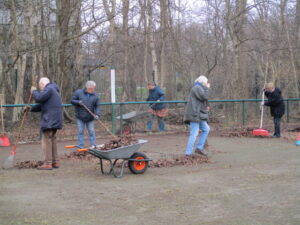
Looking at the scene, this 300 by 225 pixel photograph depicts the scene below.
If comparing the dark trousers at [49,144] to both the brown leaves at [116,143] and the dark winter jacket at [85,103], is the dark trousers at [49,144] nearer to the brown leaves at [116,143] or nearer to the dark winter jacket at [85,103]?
the brown leaves at [116,143]

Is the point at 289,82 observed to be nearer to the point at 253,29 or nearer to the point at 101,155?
the point at 253,29

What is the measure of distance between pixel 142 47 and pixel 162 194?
17867 millimetres

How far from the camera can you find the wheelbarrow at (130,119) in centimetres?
1313

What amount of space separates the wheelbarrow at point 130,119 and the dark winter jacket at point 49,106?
483 cm

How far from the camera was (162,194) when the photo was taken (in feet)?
21.1

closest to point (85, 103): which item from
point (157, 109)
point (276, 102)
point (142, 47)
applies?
point (157, 109)

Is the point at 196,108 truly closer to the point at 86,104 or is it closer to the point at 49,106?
the point at 86,104

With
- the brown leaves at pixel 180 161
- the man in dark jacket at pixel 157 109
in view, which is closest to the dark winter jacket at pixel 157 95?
the man in dark jacket at pixel 157 109

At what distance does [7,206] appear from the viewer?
580 cm

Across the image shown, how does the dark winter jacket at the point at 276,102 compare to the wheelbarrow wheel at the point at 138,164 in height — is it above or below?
above

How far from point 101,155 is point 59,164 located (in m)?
1.87

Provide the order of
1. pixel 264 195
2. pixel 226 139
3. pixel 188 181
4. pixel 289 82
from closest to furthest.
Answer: pixel 264 195 < pixel 188 181 < pixel 226 139 < pixel 289 82

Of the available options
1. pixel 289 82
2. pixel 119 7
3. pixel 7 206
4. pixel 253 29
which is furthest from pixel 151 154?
pixel 253 29

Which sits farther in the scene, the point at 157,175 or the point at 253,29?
the point at 253,29
